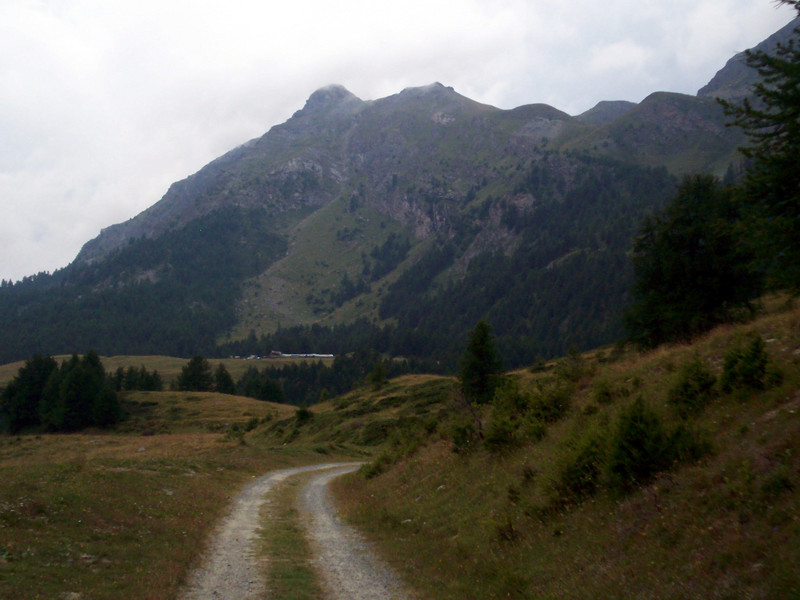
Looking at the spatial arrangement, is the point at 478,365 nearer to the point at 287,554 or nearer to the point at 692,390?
the point at 287,554

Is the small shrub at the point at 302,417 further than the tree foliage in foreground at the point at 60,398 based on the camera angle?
No

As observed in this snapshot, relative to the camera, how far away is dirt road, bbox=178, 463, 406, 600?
11.3 metres

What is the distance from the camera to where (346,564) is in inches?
548

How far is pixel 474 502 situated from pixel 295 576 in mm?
6203

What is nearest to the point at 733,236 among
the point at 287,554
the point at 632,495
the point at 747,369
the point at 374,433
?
the point at 747,369

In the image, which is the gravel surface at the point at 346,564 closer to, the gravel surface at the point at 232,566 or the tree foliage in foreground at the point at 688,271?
the gravel surface at the point at 232,566

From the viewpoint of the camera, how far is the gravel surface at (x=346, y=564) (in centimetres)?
1141

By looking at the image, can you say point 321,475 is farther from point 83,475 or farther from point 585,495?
point 585,495

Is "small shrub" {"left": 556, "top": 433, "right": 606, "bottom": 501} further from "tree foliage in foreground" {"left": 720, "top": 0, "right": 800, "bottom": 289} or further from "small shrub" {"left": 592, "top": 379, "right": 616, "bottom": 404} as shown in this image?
"tree foliage in foreground" {"left": 720, "top": 0, "right": 800, "bottom": 289}

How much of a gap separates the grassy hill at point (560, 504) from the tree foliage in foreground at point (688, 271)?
39.1 ft

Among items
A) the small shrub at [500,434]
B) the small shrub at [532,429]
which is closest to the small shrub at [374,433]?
the small shrub at [500,434]

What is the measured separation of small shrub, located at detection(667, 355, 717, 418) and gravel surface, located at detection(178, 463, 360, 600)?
10938 mm

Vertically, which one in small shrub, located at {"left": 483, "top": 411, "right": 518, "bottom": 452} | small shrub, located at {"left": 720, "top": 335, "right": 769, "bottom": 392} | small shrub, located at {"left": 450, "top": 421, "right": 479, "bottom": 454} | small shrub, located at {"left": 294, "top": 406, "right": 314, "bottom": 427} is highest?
small shrub, located at {"left": 720, "top": 335, "right": 769, "bottom": 392}

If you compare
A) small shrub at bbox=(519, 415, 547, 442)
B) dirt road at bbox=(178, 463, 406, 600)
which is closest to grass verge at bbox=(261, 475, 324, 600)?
dirt road at bbox=(178, 463, 406, 600)
